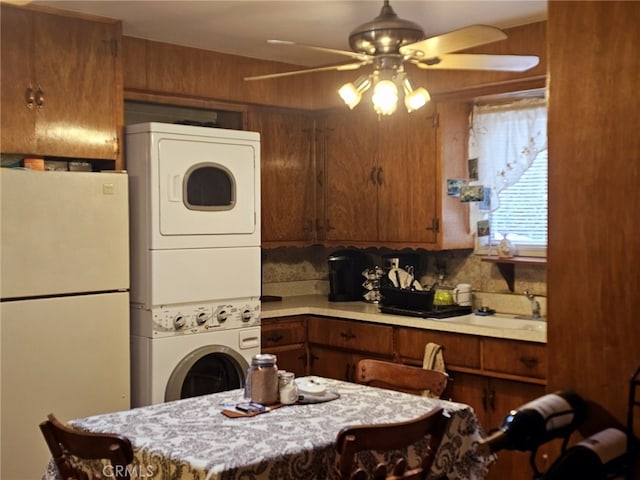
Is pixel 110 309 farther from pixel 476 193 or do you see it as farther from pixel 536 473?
pixel 536 473

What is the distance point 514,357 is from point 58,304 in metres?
2.09

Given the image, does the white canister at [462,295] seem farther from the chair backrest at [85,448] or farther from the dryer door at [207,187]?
the chair backrest at [85,448]

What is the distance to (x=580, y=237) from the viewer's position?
0.96m

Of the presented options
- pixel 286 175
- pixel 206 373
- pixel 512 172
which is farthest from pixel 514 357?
pixel 286 175

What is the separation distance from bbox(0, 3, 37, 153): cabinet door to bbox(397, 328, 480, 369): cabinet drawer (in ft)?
6.86

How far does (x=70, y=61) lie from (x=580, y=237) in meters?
3.17

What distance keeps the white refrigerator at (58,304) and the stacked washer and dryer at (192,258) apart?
129 millimetres

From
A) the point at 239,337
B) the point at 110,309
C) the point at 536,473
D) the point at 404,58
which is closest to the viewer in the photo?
the point at 536,473

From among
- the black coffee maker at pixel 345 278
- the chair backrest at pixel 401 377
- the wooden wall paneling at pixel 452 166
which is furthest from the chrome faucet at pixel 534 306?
the chair backrest at pixel 401 377

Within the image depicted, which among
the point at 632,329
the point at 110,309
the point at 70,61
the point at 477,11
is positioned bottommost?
the point at 110,309

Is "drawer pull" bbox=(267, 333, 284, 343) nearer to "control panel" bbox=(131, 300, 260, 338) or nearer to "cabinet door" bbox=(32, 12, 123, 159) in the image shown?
"control panel" bbox=(131, 300, 260, 338)

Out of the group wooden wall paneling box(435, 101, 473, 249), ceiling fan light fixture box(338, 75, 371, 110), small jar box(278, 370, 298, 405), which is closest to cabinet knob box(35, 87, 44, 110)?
ceiling fan light fixture box(338, 75, 371, 110)

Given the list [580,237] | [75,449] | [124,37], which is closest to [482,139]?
[124,37]

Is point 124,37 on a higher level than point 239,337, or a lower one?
higher
